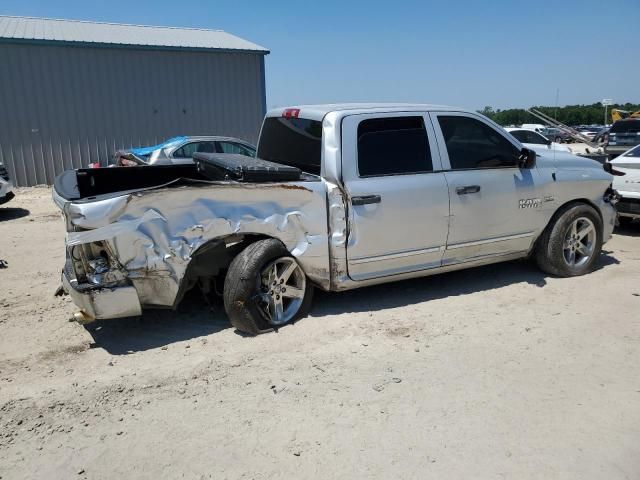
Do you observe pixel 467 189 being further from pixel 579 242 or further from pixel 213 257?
pixel 213 257

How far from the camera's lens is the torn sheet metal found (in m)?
3.83

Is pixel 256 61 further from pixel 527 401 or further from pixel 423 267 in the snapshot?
pixel 527 401

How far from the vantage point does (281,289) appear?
178 inches

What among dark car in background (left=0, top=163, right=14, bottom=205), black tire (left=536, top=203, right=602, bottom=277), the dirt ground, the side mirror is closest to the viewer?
the dirt ground

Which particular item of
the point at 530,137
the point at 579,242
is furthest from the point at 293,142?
the point at 530,137

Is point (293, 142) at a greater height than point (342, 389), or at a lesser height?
greater

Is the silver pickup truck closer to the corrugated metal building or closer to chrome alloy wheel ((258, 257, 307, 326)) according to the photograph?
chrome alloy wheel ((258, 257, 307, 326))

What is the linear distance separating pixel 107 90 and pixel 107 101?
0.32m

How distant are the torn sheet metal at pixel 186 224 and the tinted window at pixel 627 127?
1525 cm

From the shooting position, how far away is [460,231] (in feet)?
16.6

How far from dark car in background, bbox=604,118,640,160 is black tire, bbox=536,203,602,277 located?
11622 millimetres

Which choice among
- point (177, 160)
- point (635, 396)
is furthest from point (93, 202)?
point (177, 160)

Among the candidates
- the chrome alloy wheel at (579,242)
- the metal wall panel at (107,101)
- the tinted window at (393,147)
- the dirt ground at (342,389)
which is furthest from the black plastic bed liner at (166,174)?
the metal wall panel at (107,101)

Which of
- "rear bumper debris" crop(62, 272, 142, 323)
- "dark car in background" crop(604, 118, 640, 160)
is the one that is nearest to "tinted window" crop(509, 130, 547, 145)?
"dark car in background" crop(604, 118, 640, 160)
